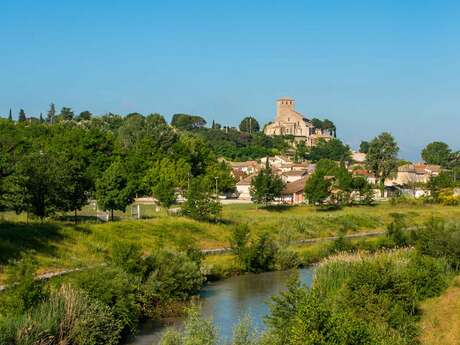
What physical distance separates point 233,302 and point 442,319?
10.2 metres

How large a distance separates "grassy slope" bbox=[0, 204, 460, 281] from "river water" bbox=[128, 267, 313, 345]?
5520 millimetres

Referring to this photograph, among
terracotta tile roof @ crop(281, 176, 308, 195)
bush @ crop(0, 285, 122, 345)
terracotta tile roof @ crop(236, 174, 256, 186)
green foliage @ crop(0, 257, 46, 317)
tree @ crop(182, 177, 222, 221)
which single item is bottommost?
bush @ crop(0, 285, 122, 345)

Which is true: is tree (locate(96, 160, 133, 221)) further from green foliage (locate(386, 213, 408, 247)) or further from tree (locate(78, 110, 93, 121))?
tree (locate(78, 110, 93, 121))

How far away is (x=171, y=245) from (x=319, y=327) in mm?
31607

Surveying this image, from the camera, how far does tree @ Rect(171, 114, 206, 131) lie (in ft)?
628

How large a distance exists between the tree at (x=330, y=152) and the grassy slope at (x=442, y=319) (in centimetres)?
13381

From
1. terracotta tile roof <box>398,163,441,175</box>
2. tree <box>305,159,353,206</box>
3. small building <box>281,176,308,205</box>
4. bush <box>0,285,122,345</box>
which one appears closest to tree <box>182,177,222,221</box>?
tree <box>305,159,353,206</box>

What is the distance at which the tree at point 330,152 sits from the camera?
16975 cm

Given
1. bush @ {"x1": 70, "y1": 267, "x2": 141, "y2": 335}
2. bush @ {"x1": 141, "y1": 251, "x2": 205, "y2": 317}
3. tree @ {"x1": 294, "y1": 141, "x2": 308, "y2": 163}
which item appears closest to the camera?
bush @ {"x1": 70, "y1": 267, "x2": 141, "y2": 335}

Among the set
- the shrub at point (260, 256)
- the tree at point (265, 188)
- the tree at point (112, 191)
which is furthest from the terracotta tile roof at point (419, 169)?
the shrub at point (260, 256)

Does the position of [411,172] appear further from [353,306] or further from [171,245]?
[353,306]

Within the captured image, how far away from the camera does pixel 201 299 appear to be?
36.4m

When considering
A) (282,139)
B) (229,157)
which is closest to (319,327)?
(229,157)

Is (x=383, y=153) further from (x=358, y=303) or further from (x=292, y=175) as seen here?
(x=358, y=303)
